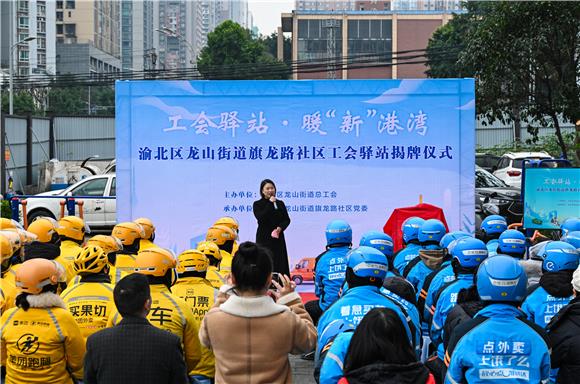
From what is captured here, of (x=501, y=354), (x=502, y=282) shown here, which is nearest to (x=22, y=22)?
(x=502, y=282)

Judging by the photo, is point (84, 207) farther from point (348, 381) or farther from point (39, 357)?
point (348, 381)

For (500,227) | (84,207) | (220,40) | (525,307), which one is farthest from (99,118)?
(525,307)

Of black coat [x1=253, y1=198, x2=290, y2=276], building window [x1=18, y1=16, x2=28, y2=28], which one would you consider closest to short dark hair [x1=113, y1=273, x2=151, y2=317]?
black coat [x1=253, y1=198, x2=290, y2=276]

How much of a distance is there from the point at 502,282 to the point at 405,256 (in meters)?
3.75

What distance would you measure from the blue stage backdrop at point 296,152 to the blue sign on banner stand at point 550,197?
844 millimetres

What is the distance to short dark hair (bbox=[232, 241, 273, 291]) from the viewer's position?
454 centimetres

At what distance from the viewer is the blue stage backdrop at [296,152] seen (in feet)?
41.3

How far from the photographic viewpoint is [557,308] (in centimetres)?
590

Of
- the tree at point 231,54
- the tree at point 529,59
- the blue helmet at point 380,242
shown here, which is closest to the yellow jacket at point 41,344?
the blue helmet at point 380,242

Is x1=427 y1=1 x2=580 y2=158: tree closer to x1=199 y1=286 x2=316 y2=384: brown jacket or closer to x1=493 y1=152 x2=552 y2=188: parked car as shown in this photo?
→ x1=493 y1=152 x2=552 y2=188: parked car

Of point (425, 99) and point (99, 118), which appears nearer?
point (425, 99)

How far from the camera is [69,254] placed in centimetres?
828

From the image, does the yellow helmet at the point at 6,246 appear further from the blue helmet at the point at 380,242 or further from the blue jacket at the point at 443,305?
the blue jacket at the point at 443,305

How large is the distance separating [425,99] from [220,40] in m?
53.5
